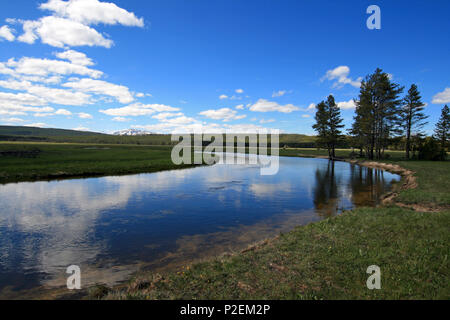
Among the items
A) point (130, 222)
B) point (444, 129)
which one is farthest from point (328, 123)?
point (130, 222)

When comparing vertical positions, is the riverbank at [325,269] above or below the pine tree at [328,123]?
below

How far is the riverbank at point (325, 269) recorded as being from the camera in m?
6.07

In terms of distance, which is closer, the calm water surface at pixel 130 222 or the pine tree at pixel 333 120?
the calm water surface at pixel 130 222

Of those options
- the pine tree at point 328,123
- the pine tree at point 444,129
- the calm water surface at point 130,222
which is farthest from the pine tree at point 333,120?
the calm water surface at point 130,222

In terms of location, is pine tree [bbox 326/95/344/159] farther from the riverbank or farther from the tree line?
the riverbank

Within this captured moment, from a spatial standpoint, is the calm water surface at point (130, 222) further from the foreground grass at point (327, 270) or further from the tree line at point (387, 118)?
the tree line at point (387, 118)

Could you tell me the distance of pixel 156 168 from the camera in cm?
4331

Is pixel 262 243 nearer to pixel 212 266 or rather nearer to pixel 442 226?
pixel 212 266

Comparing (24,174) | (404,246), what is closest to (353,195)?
(404,246)

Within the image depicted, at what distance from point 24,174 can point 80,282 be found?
31839 mm

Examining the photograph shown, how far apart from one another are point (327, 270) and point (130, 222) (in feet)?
39.8

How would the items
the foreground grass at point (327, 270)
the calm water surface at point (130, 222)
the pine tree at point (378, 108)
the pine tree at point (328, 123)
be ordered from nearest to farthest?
the foreground grass at point (327, 270), the calm water surface at point (130, 222), the pine tree at point (378, 108), the pine tree at point (328, 123)

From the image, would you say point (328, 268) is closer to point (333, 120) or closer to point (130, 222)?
point (130, 222)

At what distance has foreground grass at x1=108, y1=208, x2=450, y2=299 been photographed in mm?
6055
